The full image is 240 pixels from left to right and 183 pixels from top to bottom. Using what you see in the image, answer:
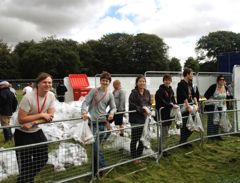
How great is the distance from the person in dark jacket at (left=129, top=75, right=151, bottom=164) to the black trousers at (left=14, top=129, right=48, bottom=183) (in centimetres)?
235

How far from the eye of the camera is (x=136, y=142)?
6.91m

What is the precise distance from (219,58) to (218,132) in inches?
641

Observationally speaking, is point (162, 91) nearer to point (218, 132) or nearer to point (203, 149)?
point (203, 149)

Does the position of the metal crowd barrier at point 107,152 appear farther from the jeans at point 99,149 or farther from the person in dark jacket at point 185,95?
the person in dark jacket at point 185,95

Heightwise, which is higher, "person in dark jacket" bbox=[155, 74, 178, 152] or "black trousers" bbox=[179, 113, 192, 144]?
"person in dark jacket" bbox=[155, 74, 178, 152]

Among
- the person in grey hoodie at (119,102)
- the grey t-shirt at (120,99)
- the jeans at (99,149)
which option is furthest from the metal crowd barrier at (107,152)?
the grey t-shirt at (120,99)

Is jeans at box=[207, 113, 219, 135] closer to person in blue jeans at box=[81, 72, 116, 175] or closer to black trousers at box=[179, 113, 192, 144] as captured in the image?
black trousers at box=[179, 113, 192, 144]

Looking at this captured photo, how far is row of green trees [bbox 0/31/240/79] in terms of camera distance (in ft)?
252

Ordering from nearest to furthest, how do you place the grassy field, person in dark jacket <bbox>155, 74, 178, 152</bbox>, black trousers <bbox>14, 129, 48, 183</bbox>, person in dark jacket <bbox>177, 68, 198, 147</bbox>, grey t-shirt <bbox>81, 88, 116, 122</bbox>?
black trousers <bbox>14, 129, 48, 183</bbox>, the grassy field, grey t-shirt <bbox>81, 88, 116, 122</bbox>, person in dark jacket <bbox>155, 74, 178, 152</bbox>, person in dark jacket <bbox>177, 68, 198, 147</bbox>

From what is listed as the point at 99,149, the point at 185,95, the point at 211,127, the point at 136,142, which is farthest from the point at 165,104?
the point at 211,127

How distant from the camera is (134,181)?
608 centimetres

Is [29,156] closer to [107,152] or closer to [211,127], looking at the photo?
[107,152]

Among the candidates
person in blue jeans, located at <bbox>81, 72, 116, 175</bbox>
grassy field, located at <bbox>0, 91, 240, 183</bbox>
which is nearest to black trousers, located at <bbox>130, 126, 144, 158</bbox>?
grassy field, located at <bbox>0, 91, 240, 183</bbox>

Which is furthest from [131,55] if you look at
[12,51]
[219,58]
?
[219,58]
